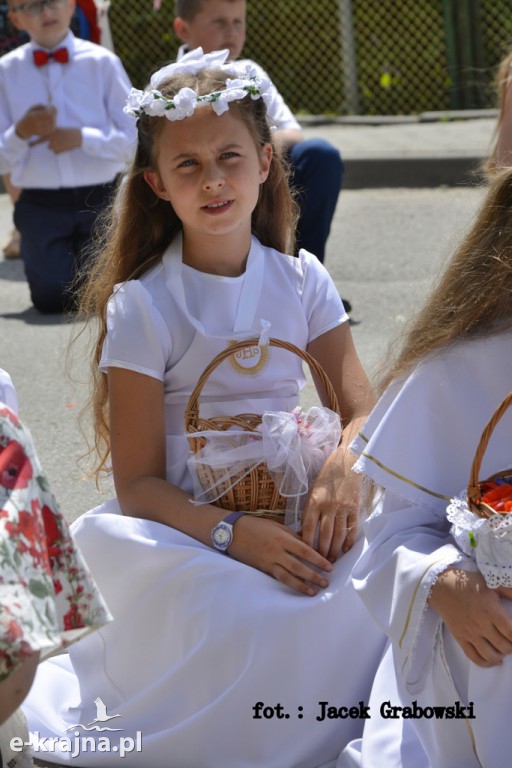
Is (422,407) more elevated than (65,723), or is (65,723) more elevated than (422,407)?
(422,407)

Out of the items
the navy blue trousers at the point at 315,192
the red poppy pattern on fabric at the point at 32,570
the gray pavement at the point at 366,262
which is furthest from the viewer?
the navy blue trousers at the point at 315,192

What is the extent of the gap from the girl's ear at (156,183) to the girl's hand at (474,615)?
1358mm

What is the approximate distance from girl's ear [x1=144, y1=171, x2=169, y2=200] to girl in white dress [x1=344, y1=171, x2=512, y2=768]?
0.96m

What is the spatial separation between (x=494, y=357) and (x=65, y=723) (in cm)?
130

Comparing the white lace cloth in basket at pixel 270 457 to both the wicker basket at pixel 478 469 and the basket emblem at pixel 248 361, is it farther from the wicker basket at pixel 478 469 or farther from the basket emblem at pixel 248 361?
the wicker basket at pixel 478 469

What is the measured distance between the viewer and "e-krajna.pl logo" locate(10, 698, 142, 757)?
260 centimetres

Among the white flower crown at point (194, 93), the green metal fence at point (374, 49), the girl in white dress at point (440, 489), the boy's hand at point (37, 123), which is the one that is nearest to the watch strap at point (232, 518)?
the girl in white dress at point (440, 489)

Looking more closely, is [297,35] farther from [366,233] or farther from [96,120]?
[96,120]

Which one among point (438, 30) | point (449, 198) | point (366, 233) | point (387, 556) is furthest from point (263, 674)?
point (438, 30)

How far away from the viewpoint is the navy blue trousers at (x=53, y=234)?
627 centimetres

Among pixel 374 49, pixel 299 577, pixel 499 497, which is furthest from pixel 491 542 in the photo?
pixel 374 49

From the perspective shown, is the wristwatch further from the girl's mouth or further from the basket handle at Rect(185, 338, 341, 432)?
the girl's mouth

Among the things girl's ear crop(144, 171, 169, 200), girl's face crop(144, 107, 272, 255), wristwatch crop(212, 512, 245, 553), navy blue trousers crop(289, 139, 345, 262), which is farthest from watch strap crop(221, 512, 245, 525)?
navy blue trousers crop(289, 139, 345, 262)

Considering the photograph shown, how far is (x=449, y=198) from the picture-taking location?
8.27m
